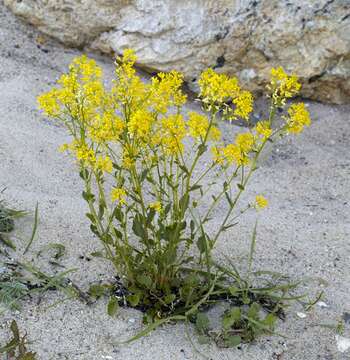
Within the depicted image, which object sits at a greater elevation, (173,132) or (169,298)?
(173,132)

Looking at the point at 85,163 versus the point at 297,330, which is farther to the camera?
the point at 297,330

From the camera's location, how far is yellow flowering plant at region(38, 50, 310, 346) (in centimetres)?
231

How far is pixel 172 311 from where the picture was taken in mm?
2658

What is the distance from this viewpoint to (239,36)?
15.1ft

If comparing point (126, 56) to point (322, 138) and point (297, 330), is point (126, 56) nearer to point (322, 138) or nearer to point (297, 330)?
point (297, 330)

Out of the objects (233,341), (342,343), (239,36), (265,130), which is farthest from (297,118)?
(239,36)

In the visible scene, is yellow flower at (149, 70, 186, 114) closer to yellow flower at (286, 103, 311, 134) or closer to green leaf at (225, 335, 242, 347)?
yellow flower at (286, 103, 311, 134)

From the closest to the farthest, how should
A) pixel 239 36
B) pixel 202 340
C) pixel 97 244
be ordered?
pixel 202 340
pixel 97 244
pixel 239 36

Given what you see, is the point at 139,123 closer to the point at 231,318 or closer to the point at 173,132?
the point at 173,132

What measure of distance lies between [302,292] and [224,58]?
2.25m

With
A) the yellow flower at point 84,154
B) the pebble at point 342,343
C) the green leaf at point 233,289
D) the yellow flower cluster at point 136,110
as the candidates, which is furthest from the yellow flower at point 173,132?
the pebble at point 342,343

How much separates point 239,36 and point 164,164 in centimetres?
248

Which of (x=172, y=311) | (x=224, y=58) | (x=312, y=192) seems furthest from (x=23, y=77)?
(x=172, y=311)

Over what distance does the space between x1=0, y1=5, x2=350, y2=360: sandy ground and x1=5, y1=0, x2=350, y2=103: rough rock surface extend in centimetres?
30
